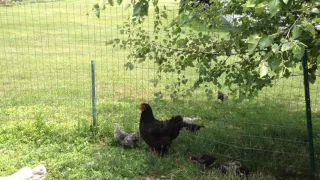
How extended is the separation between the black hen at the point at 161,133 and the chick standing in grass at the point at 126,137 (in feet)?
0.55

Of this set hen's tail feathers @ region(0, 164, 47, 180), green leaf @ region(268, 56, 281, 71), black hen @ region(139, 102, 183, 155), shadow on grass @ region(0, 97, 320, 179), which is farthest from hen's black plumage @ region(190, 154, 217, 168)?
green leaf @ region(268, 56, 281, 71)

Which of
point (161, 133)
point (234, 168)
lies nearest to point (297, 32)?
point (234, 168)

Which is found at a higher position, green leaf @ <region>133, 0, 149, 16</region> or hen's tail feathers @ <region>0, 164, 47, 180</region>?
green leaf @ <region>133, 0, 149, 16</region>

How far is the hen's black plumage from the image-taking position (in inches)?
207

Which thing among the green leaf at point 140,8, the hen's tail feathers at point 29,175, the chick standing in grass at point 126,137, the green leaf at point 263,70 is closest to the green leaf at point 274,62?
the green leaf at point 263,70

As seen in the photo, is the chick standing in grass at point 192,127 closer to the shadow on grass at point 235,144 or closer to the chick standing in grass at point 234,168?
the shadow on grass at point 235,144

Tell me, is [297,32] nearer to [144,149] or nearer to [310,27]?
[310,27]

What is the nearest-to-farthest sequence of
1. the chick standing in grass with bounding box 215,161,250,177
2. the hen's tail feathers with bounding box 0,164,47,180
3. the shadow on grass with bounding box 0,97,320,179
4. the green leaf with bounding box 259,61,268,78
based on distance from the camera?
the green leaf with bounding box 259,61,268,78 < the hen's tail feathers with bounding box 0,164,47,180 < the chick standing in grass with bounding box 215,161,250,177 < the shadow on grass with bounding box 0,97,320,179

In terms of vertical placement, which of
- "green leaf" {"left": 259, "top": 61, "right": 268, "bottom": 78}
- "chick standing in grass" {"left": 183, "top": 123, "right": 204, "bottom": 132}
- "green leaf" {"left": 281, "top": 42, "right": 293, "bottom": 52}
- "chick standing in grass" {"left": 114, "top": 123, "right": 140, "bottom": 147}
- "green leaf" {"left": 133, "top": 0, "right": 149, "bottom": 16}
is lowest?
"chick standing in grass" {"left": 114, "top": 123, "right": 140, "bottom": 147}

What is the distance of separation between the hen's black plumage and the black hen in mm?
491

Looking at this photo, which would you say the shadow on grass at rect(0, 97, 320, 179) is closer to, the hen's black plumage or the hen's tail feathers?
the hen's black plumage

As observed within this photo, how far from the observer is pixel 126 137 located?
5.93 metres

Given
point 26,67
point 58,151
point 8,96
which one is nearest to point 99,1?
point 58,151

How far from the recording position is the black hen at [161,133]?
18.6ft
